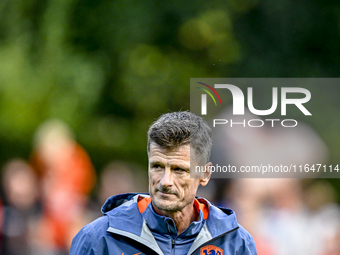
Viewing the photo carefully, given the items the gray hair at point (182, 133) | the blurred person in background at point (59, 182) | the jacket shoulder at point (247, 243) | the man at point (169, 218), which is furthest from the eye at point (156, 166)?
the blurred person in background at point (59, 182)

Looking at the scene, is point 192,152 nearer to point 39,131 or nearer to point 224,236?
point 224,236

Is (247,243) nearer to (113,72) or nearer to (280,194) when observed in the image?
(280,194)

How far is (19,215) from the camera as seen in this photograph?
15.9ft

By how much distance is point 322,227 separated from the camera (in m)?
4.41

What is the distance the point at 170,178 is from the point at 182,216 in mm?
246

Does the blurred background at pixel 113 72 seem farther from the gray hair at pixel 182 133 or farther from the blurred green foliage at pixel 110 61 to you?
the gray hair at pixel 182 133

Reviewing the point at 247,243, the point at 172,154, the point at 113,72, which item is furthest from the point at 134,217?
the point at 113,72

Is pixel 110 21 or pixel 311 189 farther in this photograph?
pixel 110 21

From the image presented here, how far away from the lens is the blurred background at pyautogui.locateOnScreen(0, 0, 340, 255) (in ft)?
16.4

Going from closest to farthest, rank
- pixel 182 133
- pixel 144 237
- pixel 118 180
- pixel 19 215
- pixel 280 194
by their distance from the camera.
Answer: pixel 144 237 → pixel 182 133 → pixel 280 194 → pixel 19 215 → pixel 118 180

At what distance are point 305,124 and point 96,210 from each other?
270 centimetres

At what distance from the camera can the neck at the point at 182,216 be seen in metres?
2.12

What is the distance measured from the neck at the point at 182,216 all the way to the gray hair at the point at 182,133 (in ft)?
0.89

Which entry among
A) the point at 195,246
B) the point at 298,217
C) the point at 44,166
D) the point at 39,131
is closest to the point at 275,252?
the point at 298,217
